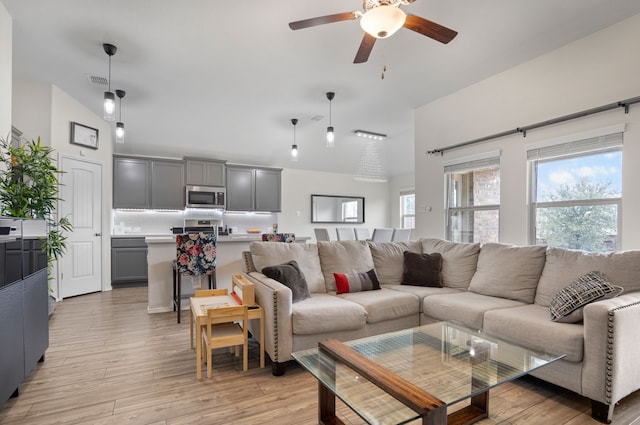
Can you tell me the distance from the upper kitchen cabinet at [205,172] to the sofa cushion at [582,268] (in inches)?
223

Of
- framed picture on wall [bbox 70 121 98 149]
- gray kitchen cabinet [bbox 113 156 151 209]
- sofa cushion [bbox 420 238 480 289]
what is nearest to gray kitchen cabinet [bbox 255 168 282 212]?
gray kitchen cabinet [bbox 113 156 151 209]

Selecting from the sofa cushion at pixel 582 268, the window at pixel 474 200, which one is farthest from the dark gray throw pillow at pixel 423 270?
the window at pixel 474 200

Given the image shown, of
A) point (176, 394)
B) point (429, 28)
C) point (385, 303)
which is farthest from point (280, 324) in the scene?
point (429, 28)

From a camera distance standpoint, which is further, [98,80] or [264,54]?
[98,80]

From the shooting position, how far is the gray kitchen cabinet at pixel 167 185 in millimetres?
6117

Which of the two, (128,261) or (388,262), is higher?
(388,262)

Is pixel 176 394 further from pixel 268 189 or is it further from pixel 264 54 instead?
pixel 268 189

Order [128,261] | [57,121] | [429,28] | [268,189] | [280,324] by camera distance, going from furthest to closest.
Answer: [268,189], [128,261], [57,121], [280,324], [429,28]

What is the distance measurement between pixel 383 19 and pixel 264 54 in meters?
1.94

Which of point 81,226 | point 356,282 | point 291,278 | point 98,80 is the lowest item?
point 356,282

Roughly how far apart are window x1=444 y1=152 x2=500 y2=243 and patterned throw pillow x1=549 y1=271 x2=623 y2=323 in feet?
5.79

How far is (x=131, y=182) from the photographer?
19.4 feet

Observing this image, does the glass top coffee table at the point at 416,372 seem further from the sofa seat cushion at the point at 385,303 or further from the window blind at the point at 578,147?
the window blind at the point at 578,147

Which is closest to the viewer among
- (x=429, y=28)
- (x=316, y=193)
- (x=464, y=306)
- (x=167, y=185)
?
(x=429, y=28)
